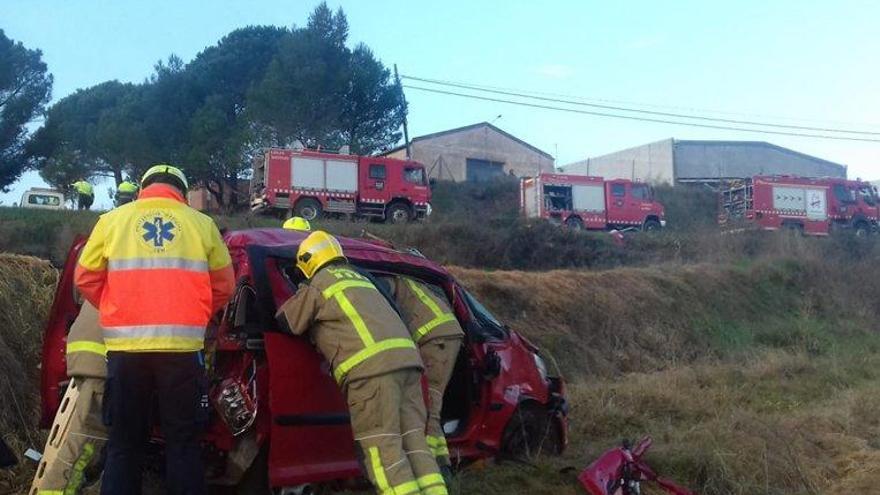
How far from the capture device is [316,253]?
4.34m

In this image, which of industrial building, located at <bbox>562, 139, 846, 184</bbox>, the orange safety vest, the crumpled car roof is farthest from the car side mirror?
industrial building, located at <bbox>562, 139, 846, 184</bbox>

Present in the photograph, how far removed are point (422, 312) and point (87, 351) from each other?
1868 millimetres

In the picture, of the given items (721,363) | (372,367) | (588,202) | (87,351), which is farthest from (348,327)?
(588,202)

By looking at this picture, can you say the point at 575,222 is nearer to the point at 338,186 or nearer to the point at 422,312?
the point at 338,186

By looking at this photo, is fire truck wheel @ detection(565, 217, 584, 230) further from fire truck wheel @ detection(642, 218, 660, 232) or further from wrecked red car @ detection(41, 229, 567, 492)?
wrecked red car @ detection(41, 229, 567, 492)

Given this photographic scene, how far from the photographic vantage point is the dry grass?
16.8 ft

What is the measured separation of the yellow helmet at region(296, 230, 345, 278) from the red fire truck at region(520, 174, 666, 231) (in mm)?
23534

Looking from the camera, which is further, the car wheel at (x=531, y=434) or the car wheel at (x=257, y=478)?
the car wheel at (x=531, y=434)

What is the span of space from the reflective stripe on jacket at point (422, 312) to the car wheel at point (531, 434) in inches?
41.4

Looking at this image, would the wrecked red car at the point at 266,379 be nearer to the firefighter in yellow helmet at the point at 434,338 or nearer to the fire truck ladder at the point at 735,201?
the firefighter in yellow helmet at the point at 434,338

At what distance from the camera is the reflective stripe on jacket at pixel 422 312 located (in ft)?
16.2

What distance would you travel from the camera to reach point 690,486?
18.0 ft

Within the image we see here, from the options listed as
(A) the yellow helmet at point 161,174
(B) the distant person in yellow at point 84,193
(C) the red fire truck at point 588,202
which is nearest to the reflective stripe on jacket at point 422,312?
(A) the yellow helmet at point 161,174

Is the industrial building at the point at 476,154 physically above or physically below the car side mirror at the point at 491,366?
above
